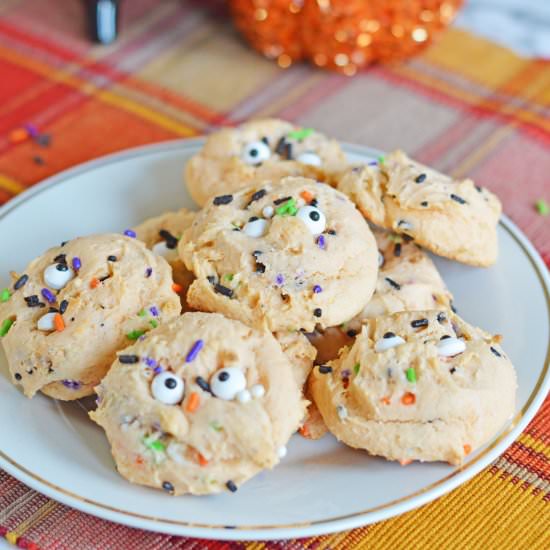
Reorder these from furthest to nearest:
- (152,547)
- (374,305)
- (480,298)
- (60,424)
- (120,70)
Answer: (120,70) < (480,298) < (374,305) < (60,424) < (152,547)

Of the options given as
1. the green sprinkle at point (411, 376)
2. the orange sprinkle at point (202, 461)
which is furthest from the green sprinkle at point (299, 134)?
the orange sprinkle at point (202, 461)

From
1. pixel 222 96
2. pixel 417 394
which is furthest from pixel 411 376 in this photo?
pixel 222 96

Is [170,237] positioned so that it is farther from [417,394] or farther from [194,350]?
[417,394]

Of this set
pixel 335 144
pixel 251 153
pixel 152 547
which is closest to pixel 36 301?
pixel 152 547

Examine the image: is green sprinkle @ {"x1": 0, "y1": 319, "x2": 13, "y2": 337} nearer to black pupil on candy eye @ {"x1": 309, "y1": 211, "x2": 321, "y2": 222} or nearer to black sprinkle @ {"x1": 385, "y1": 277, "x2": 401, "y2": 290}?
black pupil on candy eye @ {"x1": 309, "y1": 211, "x2": 321, "y2": 222}

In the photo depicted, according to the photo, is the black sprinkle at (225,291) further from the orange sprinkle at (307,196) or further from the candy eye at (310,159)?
the candy eye at (310,159)

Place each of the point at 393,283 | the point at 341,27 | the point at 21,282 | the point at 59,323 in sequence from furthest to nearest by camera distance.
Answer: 1. the point at 341,27
2. the point at 393,283
3. the point at 21,282
4. the point at 59,323

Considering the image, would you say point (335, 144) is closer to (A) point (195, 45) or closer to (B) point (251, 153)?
(B) point (251, 153)
